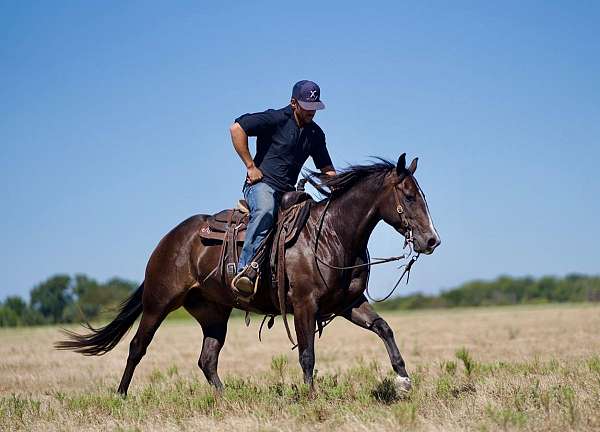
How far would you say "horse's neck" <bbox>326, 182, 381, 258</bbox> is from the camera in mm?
7980

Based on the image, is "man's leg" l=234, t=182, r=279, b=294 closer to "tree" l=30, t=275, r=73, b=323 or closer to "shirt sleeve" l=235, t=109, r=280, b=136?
"shirt sleeve" l=235, t=109, r=280, b=136

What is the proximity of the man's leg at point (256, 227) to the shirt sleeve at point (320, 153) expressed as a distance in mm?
838

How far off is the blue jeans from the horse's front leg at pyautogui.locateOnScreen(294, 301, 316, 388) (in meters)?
0.86

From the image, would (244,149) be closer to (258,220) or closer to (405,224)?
(258,220)

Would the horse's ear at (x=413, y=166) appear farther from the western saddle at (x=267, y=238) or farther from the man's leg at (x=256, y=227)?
the man's leg at (x=256, y=227)

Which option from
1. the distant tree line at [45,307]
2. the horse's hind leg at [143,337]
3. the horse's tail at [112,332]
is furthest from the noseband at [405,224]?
the distant tree line at [45,307]

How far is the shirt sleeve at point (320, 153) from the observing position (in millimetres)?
8641

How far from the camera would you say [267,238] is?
8148 millimetres

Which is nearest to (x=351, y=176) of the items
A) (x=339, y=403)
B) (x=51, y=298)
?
(x=339, y=403)

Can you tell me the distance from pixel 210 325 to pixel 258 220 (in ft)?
7.65

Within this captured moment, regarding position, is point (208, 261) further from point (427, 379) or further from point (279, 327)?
point (279, 327)

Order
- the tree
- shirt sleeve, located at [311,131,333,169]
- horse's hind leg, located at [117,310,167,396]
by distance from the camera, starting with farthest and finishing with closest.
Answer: the tree, horse's hind leg, located at [117,310,167,396], shirt sleeve, located at [311,131,333,169]

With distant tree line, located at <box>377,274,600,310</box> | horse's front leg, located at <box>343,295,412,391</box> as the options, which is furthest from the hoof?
distant tree line, located at <box>377,274,600,310</box>

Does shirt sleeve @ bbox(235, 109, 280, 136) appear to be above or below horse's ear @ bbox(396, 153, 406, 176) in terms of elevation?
above
